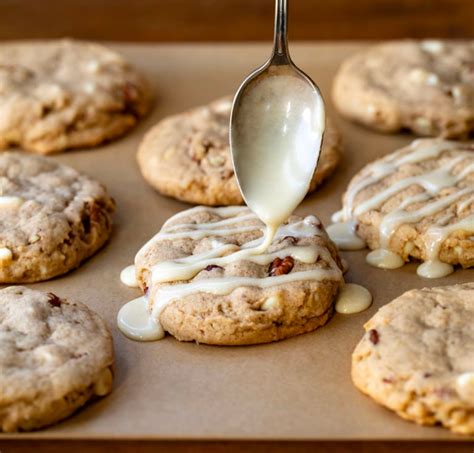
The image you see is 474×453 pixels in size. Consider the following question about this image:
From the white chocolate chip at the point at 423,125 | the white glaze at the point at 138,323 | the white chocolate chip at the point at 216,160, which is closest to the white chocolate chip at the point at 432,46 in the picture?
the white chocolate chip at the point at 423,125

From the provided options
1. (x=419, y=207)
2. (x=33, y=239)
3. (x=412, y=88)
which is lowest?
(x=33, y=239)

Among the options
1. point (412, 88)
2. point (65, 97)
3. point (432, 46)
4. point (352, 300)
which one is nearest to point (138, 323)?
point (352, 300)

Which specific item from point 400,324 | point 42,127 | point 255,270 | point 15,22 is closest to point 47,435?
point 255,270

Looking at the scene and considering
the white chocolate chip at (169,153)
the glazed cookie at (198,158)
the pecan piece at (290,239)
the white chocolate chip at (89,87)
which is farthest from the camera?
the white chocolate chip at (89,87)

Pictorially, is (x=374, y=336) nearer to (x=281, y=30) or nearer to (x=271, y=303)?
(x=271, y=303)

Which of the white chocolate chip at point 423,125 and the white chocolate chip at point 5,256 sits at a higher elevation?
the white chocolate chip at point 423,125

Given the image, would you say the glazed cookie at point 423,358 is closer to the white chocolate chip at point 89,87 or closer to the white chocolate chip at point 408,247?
the white chocolate chip at point 408,247
